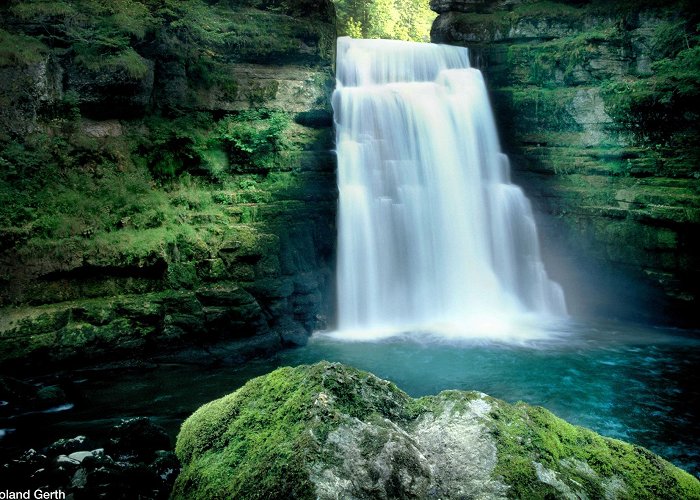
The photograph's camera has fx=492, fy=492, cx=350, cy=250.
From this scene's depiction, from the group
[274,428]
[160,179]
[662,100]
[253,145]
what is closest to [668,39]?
[662,100]

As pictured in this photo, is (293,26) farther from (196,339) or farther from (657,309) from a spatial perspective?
(657,309)

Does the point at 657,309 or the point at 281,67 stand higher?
the point at 281,67

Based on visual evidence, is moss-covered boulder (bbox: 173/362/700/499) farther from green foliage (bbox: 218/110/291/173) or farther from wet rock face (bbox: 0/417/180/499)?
green foliage (bbox: 218/110/291/173)

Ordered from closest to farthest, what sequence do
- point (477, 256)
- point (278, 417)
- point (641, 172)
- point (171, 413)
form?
point (278, 417)
point (171, 413)
point (641, 172)
point (477, 256)

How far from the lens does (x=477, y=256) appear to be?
515 inches

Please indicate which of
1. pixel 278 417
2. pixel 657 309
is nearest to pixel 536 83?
pixel 657 309

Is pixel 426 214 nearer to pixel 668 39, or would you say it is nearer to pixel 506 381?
pixel 506 381

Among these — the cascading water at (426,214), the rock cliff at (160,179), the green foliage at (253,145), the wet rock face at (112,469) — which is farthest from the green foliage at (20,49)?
the wet rock face at (112,469)

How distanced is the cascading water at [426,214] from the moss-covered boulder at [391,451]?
324 inches

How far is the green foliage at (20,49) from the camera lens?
30.3 feet

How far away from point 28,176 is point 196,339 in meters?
4.38

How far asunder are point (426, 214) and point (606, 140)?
16.9 feet

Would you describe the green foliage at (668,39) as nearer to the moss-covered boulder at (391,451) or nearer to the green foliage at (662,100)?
the green foliage at (662,100)

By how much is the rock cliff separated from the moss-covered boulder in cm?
602
